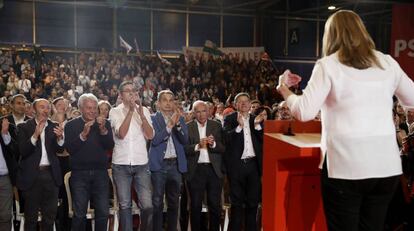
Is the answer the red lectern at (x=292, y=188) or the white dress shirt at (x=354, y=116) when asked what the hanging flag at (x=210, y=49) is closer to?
the red lectern at (x=292, y=188)

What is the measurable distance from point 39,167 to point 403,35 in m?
13.5

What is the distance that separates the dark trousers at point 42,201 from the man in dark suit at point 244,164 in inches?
77.5

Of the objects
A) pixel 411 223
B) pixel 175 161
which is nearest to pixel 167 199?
pixel 175 161

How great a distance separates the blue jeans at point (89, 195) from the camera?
15.8ft

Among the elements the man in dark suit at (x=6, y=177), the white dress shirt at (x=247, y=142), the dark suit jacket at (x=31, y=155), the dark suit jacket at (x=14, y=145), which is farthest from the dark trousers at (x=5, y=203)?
the white dress shirt at (x=247, y=142)

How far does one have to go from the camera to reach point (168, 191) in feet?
17.5

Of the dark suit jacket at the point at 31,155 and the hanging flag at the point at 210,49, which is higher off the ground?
the hanging flag at the point at 210,49

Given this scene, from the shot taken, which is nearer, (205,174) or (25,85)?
(205,174)

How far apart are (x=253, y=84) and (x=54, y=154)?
12888mm

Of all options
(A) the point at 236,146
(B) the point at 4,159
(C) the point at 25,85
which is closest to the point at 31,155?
(B) the point at 4,159

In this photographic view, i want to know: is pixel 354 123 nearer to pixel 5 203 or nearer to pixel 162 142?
pixel 162 142

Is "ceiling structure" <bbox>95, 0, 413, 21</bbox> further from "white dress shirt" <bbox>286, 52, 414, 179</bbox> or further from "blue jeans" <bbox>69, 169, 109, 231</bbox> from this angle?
"white dress shirt" <bbox>286, 52, 414, 179</bbox>

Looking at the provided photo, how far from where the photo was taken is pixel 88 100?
493 cm

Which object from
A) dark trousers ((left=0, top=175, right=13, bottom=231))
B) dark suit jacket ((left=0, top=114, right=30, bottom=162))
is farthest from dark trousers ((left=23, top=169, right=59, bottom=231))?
dark suit jacket ((left=0, top=114, right=30, bottom=162))
